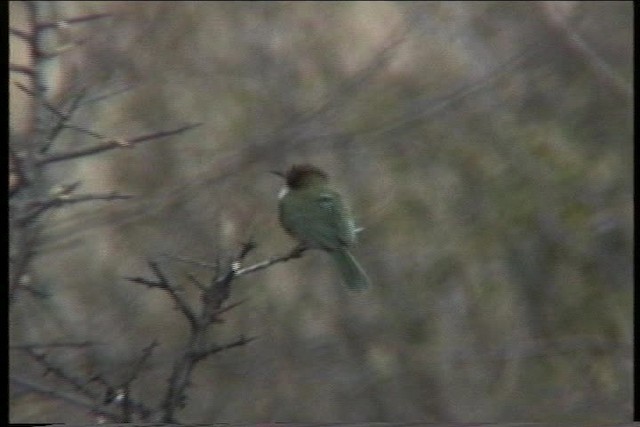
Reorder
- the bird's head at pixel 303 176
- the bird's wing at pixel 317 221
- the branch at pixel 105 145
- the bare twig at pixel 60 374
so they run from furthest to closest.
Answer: the bird's head at pixel 303 176, the bird's wing at pixel 317 221, the branch at pixel 105 145, the bare twig at pixel 60 374

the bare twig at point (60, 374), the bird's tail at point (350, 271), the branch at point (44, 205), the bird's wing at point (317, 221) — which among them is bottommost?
the bare twig at point (60, 374)

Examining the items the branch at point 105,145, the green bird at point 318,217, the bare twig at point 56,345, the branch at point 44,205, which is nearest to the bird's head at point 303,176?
the green bird at point 318,217

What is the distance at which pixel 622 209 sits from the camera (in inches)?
114

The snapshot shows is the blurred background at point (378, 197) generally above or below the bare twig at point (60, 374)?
above

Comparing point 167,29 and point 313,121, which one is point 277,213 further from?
point 167,29

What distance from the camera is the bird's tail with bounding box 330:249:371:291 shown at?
2.66m

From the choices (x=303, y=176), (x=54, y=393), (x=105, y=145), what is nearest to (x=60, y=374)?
(x=54, y=393)

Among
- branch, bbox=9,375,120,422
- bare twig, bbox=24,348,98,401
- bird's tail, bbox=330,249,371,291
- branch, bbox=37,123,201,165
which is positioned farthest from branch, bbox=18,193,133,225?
bird's tail, bbox=330,249,371,291

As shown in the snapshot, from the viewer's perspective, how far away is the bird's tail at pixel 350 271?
2663 mm

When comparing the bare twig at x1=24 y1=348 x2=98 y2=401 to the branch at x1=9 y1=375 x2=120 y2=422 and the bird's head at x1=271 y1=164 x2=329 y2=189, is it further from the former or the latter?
the bird's head at x1=271 y1=164 x2=329 y2=189

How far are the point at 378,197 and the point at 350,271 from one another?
27 cm

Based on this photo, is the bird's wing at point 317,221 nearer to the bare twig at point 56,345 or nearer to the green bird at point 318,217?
the green bird at point 318,217

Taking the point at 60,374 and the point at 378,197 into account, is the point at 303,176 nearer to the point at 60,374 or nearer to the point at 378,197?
the point at 378,197

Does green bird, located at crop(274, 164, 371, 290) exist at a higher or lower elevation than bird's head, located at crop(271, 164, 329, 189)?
lower
